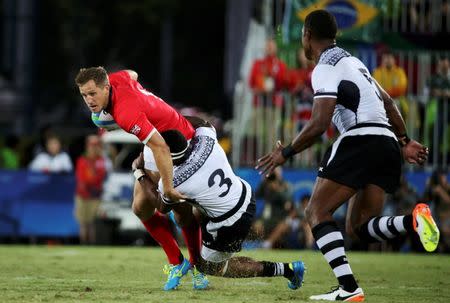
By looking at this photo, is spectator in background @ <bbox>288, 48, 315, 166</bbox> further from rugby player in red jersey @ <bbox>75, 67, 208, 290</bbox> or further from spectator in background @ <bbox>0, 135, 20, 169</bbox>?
rugby player in red jersey @ <bbox>75, 67, 208, 290</bbox>

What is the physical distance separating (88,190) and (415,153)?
1063 cm

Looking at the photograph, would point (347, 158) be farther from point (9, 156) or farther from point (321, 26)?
point (9, 156)

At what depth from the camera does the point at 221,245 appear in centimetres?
1009

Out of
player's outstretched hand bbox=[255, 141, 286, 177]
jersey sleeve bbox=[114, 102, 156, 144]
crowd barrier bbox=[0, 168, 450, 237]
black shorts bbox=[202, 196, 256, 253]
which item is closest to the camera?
player's outstretched hand bbox=[255, 141, 286, 177]

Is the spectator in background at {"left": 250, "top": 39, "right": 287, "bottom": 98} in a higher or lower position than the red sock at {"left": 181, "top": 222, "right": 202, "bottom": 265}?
higher

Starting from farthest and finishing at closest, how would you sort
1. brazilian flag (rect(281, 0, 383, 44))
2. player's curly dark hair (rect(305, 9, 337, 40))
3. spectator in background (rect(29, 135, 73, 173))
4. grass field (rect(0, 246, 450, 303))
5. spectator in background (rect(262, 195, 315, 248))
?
1. spectator in background (rect(29, 135, 73, 173))
2. brazilian flag (rect(281, 0, 383, 44))
3. spectator in background (rect(262, 195, 315, 248))
4. grass field (rect(0, 246, 450, 303))
5. player's curly dark hair (rect(305, 9, 337, 40))

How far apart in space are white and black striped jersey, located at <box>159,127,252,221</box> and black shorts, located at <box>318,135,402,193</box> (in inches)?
30.9

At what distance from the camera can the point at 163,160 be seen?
9578mm

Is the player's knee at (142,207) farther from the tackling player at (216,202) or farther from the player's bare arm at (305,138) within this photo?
the player's bare arm at (305,138)

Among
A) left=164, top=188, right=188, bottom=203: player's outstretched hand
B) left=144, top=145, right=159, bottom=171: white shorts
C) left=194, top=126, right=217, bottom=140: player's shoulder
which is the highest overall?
left=194, top=126, right=217, bottom=140: player's shoulder

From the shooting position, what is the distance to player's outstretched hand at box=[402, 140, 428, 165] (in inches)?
400

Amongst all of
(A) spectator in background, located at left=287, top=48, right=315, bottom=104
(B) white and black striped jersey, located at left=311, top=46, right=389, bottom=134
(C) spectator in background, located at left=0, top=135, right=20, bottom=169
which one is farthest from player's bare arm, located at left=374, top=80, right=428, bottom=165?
(C) spectator in background, located at left=0, top=135, right=20, bottom=169

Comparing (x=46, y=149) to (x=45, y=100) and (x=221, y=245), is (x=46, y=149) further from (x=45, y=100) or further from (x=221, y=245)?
(x=45, y=100)

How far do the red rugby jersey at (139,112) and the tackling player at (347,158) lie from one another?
1014mm
